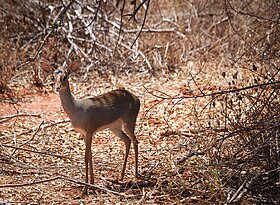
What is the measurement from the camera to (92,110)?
4652mm

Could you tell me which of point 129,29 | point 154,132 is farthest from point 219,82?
point 129,29

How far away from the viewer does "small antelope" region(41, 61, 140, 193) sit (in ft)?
14.9

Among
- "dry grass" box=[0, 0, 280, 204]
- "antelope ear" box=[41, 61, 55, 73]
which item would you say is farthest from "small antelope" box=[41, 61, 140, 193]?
"dry grass" box=[0, 0, 280, 204]

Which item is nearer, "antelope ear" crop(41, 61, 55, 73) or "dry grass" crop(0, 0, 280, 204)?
"dry grass" crop(0, 0, 280, 204)

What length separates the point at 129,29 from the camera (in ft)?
32.6

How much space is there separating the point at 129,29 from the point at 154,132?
3.89 m

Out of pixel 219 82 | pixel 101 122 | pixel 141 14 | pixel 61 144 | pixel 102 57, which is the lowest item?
pixel 101 122

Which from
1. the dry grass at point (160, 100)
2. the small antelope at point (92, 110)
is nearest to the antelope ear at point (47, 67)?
the small antelope at point (92, 110)

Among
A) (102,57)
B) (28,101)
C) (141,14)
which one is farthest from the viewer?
(141,14)

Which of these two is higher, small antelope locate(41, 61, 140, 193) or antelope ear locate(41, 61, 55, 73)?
antelope ear locate(41, 61, 55, 73)

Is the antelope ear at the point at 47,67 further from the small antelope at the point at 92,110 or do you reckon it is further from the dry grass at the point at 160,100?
the dry grass at the point at 160,100

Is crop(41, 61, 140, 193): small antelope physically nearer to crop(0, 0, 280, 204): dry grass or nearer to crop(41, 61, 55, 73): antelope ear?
crop(41, 61, 55, 73): antelope ear

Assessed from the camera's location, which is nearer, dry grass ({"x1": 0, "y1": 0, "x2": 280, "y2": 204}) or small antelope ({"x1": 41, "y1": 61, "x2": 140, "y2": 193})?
dry grass ({"x1": 0, "y1": 0, "x2": 280, "y2": 204})

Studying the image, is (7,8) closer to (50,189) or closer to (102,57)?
(102,57)
